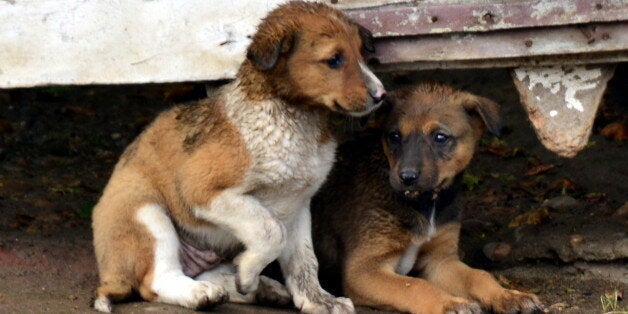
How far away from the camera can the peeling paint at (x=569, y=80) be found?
6430mm

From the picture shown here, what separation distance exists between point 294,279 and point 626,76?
489 centimetres

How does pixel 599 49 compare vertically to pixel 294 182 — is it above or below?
above

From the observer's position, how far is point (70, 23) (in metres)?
6.60

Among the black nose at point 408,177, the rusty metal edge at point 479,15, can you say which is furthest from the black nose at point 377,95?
the rusty metal edge at point 479,15

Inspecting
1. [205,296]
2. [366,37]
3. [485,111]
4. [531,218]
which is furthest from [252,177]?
[531,218]

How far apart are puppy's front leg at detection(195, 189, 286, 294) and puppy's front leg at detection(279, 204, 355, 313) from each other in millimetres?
395

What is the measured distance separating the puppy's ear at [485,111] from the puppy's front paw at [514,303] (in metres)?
1.01

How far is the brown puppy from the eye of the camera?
6398 mm

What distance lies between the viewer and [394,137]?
667cm

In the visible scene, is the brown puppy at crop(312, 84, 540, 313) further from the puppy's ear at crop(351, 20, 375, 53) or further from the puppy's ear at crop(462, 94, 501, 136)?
the puppy's ear at crop(351, 20, 375, 53)

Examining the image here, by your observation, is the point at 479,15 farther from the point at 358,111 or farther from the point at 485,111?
the point at 358,111

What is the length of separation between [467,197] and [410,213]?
1867 millimetres

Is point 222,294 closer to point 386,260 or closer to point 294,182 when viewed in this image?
point 294,182

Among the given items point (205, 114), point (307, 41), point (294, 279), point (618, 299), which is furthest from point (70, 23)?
point (618, 299)
